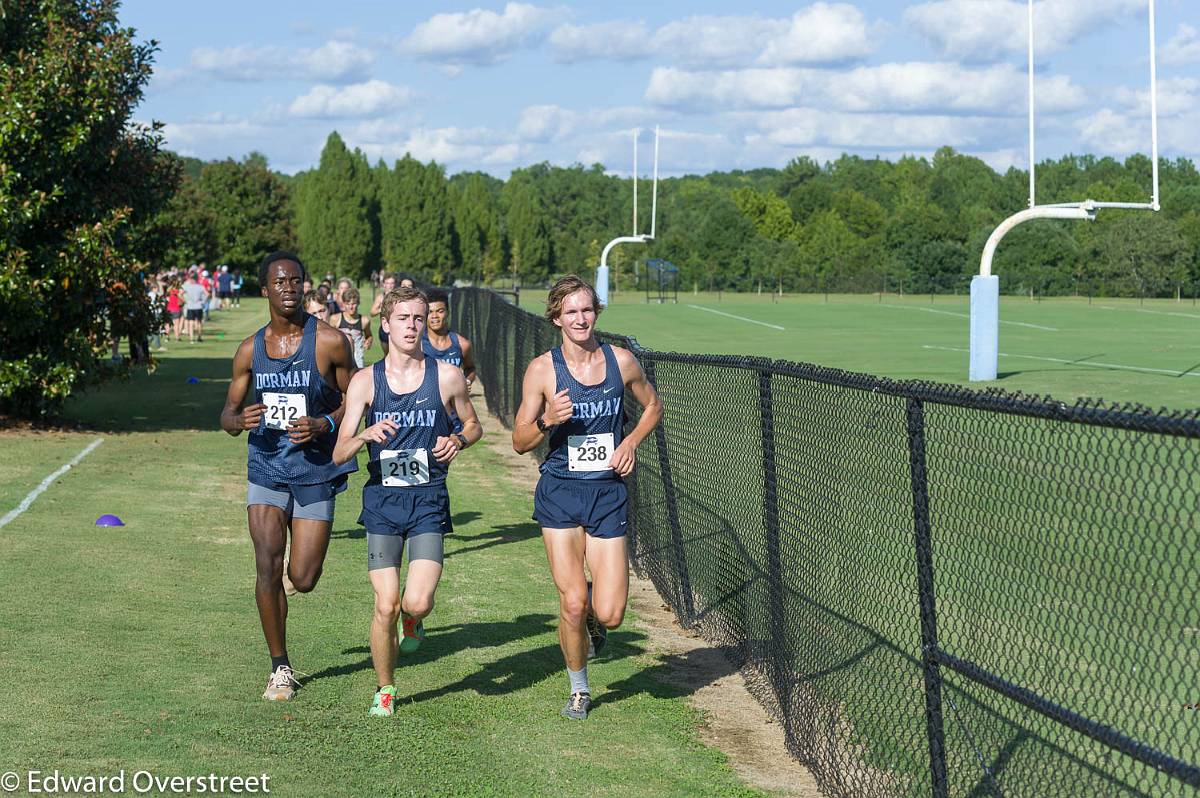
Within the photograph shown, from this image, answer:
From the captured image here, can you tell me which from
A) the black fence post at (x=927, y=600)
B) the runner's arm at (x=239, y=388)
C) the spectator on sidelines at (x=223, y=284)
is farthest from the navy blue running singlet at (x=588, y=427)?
the spectator on sidelines at (x=223, y=284)

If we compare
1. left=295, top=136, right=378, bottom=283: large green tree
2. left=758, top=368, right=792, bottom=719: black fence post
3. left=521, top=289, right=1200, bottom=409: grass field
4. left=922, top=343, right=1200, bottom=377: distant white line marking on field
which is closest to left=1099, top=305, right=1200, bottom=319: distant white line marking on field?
left=521, top=289, right=1200, bottom=409: grass field

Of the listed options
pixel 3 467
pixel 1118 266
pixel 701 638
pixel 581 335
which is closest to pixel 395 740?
pixel 581 335

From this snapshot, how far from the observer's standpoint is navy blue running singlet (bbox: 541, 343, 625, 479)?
716cm

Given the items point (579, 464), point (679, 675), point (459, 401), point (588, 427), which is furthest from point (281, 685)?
point (679, 675)

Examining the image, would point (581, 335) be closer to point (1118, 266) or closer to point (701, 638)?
point (701, 638)

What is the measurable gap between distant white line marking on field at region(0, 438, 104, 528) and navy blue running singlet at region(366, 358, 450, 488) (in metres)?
6.68

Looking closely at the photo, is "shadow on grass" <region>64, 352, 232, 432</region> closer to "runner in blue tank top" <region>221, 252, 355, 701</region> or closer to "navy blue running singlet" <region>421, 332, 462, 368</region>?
"navy blue running singlet" <region>421, 332, 462, 368</region>

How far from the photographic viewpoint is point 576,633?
23.6 ft

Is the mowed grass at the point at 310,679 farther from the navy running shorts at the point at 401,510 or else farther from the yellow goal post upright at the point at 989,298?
the yellow goal post upright at the point at 989,298

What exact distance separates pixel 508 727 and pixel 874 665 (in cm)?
172

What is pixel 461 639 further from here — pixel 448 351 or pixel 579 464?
pixel 448 351

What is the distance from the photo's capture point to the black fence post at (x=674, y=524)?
9648 millimetres

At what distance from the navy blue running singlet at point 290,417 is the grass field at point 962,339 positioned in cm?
1881

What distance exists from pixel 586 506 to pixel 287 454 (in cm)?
149
